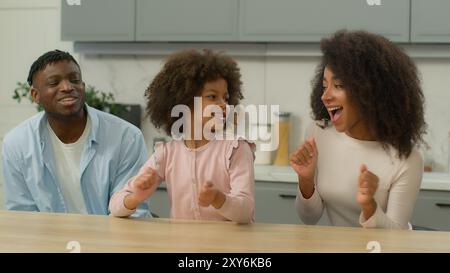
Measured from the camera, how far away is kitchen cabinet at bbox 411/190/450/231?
3.00 metres

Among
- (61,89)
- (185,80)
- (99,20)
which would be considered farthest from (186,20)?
(185,80)

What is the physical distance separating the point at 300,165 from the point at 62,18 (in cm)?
233

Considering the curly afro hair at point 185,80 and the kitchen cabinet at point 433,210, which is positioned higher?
the curly afro hair at point 185,80

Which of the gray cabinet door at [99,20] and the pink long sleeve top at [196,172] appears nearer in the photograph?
the pink long sleeve top at [196,172]

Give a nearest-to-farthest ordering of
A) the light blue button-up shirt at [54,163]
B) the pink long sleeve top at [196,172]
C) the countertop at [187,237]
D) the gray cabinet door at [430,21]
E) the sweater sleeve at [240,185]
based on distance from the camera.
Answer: the countertop at [187,237] → the sweater sleeve at [240,185] → the pink long sleeve top at [196,172] → the light blue button-up shirt at [54,163] → the gray cabinet door at [430,21]

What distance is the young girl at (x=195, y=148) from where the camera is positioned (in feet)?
5.63

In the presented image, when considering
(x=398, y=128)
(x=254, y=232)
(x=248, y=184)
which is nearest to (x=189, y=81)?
(x=248, y=184)

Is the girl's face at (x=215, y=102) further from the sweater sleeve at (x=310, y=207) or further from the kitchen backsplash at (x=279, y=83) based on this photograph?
the kitchen backsplash at (x=279, y=83)

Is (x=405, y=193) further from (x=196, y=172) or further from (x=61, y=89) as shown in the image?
(x=61, y=89)

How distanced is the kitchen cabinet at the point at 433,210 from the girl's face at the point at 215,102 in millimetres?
1583

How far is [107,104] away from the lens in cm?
371

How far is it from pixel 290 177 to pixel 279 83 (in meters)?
0.74

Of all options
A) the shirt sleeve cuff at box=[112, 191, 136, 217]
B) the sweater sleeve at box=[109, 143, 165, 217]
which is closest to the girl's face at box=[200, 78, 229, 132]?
the sweater sleeve at box=[109, 143, 165, 217]

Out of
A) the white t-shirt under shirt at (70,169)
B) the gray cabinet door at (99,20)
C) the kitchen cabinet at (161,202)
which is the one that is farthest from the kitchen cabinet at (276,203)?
the white t-shirt under shirt at (70,169)
